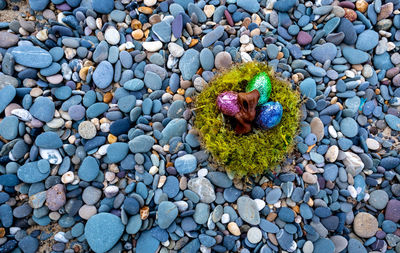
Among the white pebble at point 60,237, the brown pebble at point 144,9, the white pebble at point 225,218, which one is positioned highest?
the brown pebble at point 144,9

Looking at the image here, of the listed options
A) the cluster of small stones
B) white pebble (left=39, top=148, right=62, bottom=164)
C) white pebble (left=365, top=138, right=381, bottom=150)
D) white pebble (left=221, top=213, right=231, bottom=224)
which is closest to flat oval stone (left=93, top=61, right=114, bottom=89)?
the cluster of small stones

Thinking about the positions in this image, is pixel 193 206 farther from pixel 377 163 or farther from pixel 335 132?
pixel 377 163

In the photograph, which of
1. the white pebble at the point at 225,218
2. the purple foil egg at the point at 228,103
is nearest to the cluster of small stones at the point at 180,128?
the white pebble at the point at 225,218

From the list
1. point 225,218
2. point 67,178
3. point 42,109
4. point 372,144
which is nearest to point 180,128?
point 225,218

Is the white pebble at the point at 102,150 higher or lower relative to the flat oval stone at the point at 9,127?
lower

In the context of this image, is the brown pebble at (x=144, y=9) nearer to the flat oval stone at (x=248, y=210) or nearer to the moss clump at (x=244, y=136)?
the moss clump at (x=244, y=136)

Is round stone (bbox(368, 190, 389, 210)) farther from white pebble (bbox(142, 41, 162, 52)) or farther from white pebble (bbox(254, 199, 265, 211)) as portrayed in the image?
white pebble (bbox(142, 41, 162, 52))
